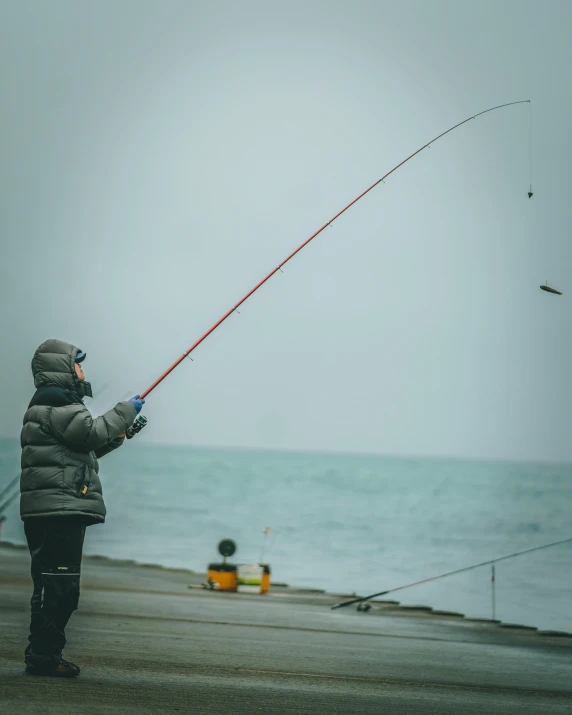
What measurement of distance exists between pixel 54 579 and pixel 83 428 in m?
0.77

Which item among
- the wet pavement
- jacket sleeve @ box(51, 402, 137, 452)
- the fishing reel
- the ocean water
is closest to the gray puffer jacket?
jacket sleeve @ box(51, 402, 137, 452)

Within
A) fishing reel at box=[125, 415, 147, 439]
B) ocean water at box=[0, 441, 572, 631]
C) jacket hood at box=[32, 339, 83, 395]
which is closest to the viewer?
jacket hood at box=[32, 339, 83, 395]

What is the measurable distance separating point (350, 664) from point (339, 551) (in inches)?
1333

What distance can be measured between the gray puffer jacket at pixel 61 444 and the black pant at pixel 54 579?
9cm

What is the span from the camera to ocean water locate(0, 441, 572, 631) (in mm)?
26500

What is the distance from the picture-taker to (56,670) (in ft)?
18.4

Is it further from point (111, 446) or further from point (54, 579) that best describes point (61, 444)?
point (54, 579)

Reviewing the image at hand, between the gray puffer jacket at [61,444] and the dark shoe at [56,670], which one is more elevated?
the gray puffer jacket at [61,444]

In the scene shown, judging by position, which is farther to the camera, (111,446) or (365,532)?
(365,532)

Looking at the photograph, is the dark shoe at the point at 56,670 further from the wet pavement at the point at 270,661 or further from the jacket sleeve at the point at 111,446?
the jacket sleeve at the point at 111,446

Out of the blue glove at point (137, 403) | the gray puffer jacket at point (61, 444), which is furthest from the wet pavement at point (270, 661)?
the blue glove at point (137, 403)

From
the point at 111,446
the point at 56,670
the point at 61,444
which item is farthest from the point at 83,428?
the point at 56,670

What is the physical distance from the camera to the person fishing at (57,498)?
548 cm

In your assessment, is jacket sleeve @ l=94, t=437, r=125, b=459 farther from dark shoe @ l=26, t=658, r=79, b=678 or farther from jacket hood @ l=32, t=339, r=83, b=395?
dark shoe @ l=26, t=658, r=79, b=678
